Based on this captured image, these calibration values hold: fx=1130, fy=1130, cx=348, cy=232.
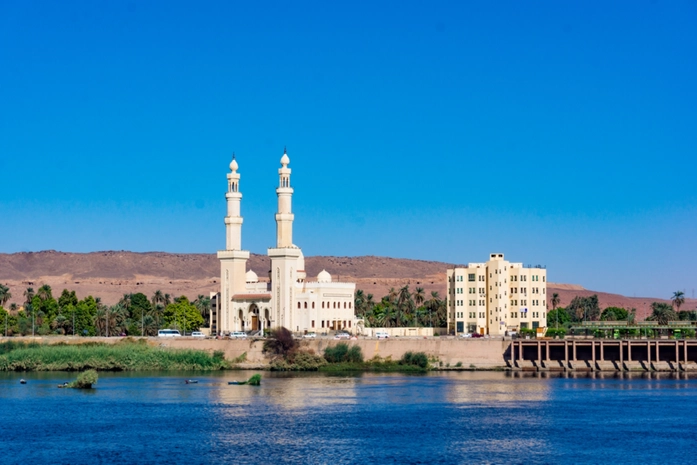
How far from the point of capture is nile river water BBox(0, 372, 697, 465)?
5625 centimetres

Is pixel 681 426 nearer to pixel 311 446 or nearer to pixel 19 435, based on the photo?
pixel 311 446

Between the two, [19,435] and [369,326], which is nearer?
[19,435]

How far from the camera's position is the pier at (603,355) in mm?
103062

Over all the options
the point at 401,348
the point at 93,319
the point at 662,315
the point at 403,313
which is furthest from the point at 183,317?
the point at 662,315

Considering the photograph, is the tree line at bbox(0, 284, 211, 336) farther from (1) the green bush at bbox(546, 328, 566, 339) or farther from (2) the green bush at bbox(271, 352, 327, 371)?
(1) the green bush at bbox(546, 328, 566, 339)

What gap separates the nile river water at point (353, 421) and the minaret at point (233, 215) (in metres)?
33.0

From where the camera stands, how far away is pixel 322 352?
110 meters

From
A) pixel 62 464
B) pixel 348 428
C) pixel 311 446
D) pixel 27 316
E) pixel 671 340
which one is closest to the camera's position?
pixel 62 464

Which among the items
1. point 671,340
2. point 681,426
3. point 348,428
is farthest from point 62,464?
point 671,340

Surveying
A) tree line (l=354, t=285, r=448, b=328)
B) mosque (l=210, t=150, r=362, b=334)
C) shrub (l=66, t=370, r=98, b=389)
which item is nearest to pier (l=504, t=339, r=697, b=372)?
mosque (l=210, t=150, r=362, b=334)

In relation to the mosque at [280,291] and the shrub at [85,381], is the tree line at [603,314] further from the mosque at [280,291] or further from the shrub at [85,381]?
the shrub at [85,381]

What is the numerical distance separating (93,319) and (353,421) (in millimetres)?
69507

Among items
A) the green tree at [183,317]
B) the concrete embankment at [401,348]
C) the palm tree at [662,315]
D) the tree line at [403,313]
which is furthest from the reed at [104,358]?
the palm tree at [662,315]

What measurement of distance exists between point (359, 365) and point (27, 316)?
47001 millimetres
